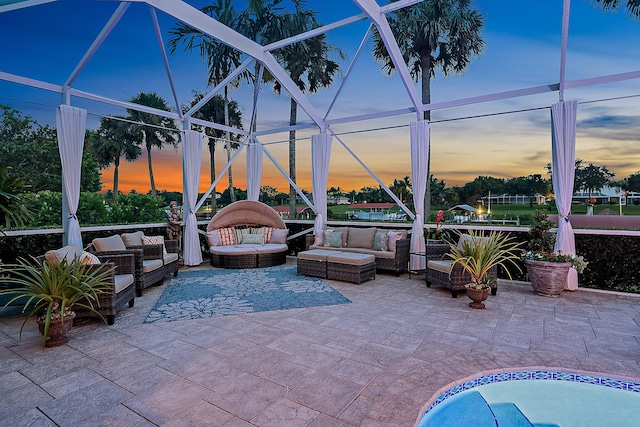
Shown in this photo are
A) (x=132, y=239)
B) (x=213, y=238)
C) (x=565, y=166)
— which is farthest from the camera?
(x=213, y=238)

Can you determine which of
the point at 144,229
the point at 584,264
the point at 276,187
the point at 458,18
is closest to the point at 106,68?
the point at 144,229

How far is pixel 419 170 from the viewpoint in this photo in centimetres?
672

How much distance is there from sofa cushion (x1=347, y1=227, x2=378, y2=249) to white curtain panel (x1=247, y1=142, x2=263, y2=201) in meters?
3.56

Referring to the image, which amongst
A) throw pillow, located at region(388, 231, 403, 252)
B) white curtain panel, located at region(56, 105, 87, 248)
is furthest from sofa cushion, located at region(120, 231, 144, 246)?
throw pillow, located at region(388, 231, 403, 252)

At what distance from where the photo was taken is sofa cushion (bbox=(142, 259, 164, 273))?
17.3ft

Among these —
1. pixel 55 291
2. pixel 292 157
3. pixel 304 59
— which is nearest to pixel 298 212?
pixel 292 157

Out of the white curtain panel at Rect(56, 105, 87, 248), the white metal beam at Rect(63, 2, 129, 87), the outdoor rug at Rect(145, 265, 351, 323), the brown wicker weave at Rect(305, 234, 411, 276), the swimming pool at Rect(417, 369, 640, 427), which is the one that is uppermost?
the white metal beam at Rect(63, 2, 129, 87)

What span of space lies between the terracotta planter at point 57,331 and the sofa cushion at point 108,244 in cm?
191

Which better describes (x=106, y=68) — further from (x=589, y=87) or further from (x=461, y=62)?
(x=589, y=87)

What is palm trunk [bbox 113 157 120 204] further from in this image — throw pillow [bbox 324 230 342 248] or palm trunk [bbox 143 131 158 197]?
throw pillow [bbox 324 230 342 248]

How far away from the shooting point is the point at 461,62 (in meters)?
10.0

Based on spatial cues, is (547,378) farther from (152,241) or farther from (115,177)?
(115,177)

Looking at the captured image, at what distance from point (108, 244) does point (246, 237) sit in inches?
133

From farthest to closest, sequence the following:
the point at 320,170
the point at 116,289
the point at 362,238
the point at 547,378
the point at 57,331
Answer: the point at 320,170 → the point at 362,238 → the point at 116,289 → the point at 57,331 → the point at 547,378
